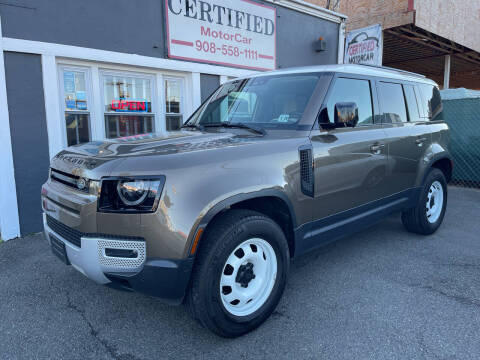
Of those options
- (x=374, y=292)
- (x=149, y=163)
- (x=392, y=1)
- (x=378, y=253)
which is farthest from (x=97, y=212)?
(x=392, y=1)

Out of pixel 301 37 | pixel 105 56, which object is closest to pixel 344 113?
pixel 105 56

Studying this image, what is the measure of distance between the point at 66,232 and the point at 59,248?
19 cm

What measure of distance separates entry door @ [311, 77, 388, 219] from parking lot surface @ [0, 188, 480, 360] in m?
0.78

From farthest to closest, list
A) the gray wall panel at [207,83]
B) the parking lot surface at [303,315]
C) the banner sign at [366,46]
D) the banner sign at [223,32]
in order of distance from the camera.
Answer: the banner sign at [366,46], the gray wall panel at [207,83], the banner sign at [223,32], the parking lot surface at [303,315]

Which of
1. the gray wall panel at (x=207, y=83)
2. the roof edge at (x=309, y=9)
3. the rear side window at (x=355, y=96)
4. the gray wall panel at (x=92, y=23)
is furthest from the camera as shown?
the roof edge at (x=309, y=9)

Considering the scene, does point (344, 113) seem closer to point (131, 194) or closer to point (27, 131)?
point (131, 194)

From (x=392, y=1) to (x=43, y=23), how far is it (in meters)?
9.55

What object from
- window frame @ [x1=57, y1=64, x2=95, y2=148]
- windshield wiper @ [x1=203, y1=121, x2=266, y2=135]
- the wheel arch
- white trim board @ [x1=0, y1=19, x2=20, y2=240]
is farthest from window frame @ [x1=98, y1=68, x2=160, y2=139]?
the wheel arch

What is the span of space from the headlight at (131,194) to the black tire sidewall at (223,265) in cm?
51

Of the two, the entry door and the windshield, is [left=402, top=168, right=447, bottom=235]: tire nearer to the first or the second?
the entry door

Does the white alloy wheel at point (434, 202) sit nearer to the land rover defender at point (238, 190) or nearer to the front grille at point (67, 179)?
the land rover defender at point (238, 190)

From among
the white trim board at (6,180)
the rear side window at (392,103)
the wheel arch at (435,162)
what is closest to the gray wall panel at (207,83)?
the white trim board at (6,180)

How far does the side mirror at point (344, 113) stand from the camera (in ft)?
9.23

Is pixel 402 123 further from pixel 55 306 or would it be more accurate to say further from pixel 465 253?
pixel 55 306
